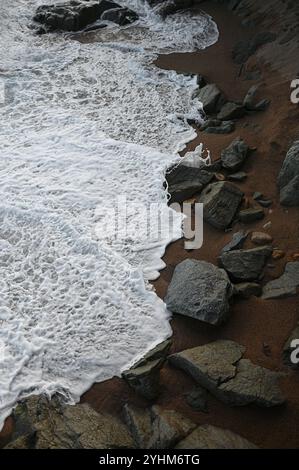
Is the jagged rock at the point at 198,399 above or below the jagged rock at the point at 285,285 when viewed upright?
below

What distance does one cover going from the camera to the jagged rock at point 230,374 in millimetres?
2822

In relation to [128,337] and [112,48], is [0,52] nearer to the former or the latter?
[112,48]

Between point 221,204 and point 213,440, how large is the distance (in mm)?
2307

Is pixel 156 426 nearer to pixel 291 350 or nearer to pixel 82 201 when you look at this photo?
pixel 291 350

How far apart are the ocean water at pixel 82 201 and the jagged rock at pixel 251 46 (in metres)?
0.86

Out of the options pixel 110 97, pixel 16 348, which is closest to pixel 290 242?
pixel 16 348

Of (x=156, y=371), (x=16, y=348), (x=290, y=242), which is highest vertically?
(x=290, y=242)

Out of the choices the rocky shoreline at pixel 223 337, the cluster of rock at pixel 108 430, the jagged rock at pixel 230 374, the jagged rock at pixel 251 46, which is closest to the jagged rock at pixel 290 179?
the rocky shoreline at pixel 223 337

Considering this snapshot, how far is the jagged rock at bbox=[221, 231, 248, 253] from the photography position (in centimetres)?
396

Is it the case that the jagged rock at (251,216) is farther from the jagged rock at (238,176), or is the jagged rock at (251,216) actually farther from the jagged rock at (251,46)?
the jagged rock at (251,46)

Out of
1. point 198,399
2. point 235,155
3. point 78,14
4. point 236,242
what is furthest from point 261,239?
point 78,14

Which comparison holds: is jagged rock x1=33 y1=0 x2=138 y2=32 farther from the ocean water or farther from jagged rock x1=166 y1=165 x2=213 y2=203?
jagged rock x1=166 y1=165 x2=213 y2=203

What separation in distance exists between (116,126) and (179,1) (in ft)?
15.7

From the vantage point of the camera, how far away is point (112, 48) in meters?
7.76
